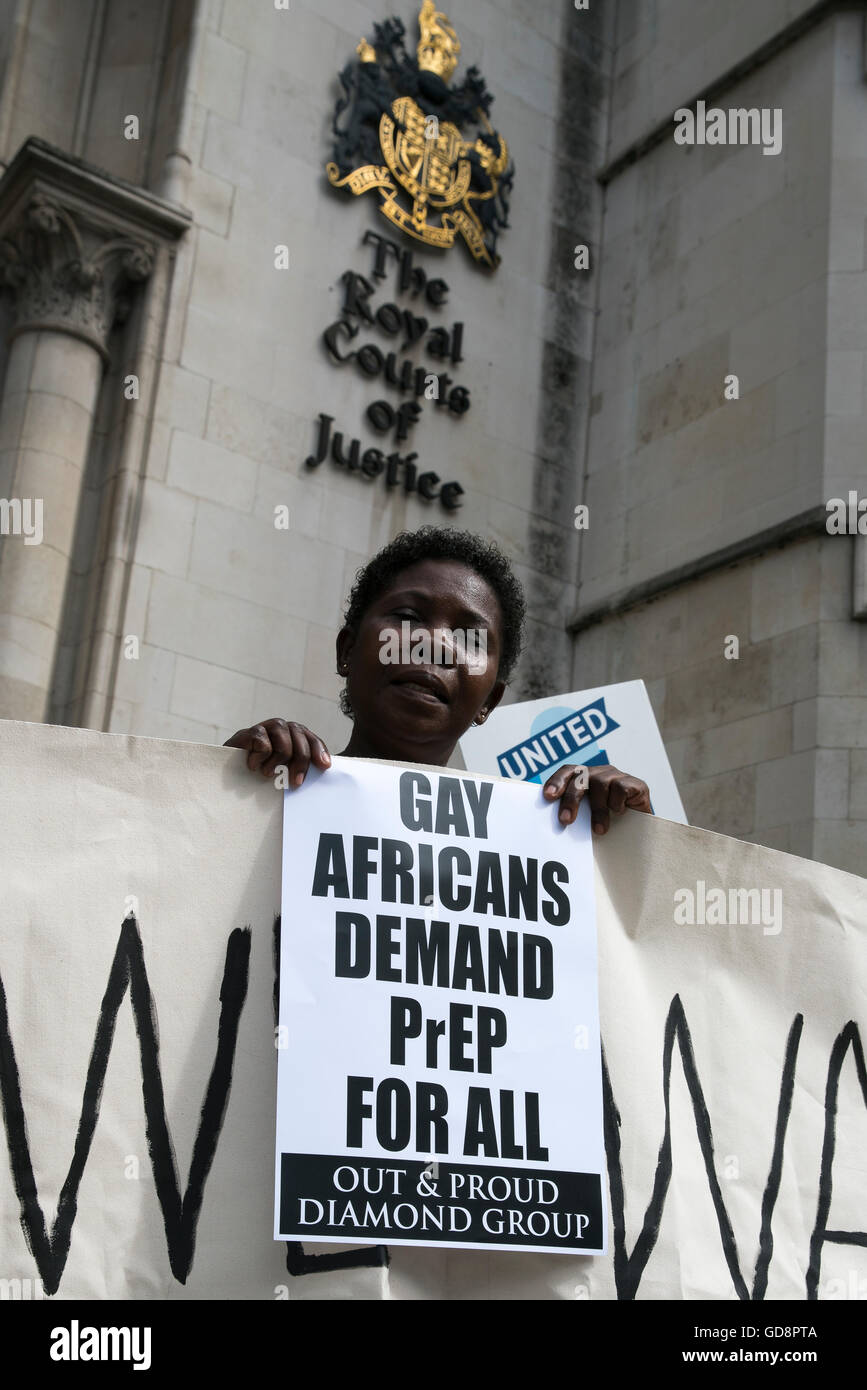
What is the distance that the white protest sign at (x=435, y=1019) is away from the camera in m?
1.93

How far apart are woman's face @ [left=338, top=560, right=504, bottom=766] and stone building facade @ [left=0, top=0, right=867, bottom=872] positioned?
430 cm

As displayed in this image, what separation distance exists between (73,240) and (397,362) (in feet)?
→ 6.78

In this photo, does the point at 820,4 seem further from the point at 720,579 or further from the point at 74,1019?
the point at 74,1019

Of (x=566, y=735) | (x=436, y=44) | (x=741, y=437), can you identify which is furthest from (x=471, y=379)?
(x=566, y=735)

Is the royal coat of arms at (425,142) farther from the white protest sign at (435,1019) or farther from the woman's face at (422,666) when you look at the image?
the white protest sign at (435,1019)

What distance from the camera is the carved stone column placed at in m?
6.76

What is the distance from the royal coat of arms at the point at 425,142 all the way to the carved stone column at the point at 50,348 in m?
1.54

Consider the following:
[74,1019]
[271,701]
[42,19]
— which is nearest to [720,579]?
[271,701]

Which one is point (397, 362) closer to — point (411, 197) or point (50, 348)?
point (411, 197)

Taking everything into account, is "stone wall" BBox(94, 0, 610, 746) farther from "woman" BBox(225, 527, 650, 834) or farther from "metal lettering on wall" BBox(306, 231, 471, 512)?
"woman" BBox(225, 527, 650, 834)

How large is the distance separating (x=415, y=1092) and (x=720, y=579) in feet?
20.7
